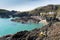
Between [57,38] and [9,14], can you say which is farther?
[9,14]

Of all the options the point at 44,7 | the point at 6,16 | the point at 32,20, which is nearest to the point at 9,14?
the point at 6,16

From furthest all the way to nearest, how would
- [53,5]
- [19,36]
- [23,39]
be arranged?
[53,5] → [19,36] → [23,39]

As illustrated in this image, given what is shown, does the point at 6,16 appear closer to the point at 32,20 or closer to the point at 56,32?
the point at 32,20

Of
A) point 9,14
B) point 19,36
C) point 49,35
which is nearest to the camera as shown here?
point 49,35

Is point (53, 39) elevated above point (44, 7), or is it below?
above

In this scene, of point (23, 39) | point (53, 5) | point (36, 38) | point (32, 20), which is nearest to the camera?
point (36, 38)

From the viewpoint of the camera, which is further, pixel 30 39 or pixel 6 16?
pixel 6 16

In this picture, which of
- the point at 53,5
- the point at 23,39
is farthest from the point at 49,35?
the point at 53,5

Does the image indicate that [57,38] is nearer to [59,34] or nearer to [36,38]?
[59,34]

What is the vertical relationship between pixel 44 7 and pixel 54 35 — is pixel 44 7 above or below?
below
